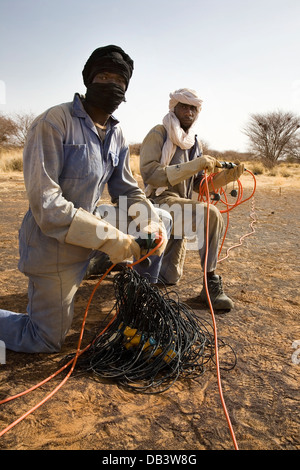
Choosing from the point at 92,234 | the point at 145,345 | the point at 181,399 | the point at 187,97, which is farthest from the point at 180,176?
the point at 181,399

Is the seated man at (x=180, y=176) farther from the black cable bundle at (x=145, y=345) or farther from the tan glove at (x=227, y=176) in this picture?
the black cable bundle at (x=145, y=345)

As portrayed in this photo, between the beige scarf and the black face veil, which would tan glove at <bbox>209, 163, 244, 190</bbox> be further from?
the black face veil

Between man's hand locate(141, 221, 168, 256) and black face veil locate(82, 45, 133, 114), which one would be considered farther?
man's hand locate(141, 221, 168, 256)

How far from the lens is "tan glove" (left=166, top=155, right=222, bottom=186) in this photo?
3541 millimetres

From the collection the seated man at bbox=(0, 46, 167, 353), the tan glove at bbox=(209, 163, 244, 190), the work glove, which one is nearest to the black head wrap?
the seated man at bbox=(0, 46, 167, 353)

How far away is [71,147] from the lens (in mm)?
2441

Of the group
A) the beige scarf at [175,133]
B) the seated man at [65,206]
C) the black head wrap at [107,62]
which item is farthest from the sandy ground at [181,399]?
the black head wrap at [107,62]

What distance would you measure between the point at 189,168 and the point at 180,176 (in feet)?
0.36

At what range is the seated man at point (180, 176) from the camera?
3.44 meters


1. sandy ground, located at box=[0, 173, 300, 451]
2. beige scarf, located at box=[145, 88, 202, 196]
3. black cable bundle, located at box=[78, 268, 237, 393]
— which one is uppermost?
beige scarf, located at box=[145, 88, 202, 196]

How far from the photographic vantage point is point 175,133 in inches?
146

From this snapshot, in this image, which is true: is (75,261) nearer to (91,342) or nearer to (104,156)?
(91,342)

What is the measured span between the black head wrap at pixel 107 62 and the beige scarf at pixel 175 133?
1.16m
